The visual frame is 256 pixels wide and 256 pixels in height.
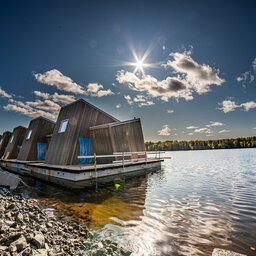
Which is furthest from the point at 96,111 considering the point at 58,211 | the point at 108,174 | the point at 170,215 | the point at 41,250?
the point at 41,250

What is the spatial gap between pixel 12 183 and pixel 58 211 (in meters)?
5.67

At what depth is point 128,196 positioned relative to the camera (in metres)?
6.80

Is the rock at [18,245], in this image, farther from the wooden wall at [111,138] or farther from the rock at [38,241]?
the wooden wall at [111,138]

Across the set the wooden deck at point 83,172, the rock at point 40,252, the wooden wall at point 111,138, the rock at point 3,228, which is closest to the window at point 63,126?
the wooden wall at point 111,138

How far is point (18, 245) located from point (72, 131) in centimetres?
1078

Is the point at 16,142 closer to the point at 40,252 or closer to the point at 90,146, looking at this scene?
the point at 90,146

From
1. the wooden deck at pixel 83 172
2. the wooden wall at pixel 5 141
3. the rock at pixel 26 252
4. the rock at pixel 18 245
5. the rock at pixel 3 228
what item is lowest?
the wooden deck at pixel 83 172

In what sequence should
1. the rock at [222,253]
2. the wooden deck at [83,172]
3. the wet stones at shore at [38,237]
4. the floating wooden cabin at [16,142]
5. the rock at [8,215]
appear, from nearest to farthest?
the wet stones at shore at [38,237], the rock at [222,253], the rock at [8,215], the wooden deck at [83,172], the floating wooden cabin at [16,142]

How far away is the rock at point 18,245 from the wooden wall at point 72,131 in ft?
33.3

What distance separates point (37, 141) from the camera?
19.2 metres

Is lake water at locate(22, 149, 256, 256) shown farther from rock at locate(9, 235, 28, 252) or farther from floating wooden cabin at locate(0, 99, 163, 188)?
floating wooden cabin at locate(0, 99, 163, 188)

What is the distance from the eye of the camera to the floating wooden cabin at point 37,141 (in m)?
18.9

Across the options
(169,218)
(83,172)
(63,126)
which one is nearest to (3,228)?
(169,218)

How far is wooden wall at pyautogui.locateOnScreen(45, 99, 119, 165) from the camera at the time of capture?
40.5 feet
